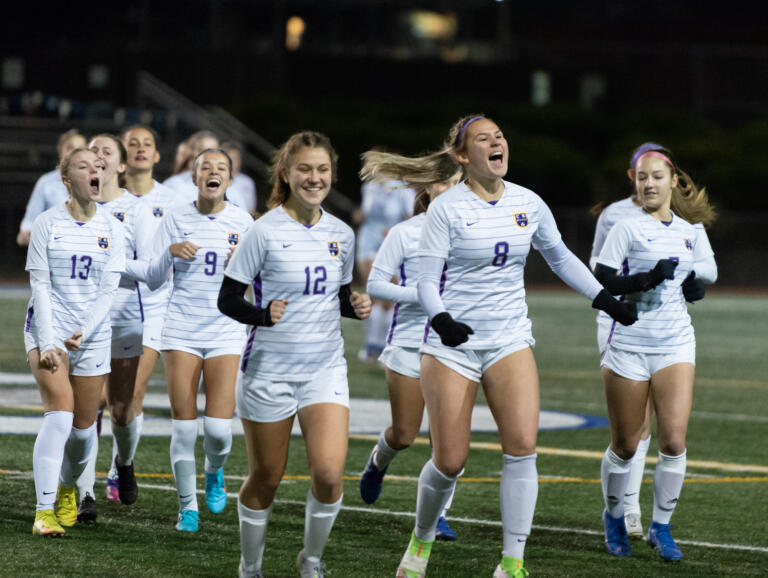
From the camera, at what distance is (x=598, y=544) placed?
23.4 ft

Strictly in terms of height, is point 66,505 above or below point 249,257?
below

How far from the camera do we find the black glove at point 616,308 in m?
6.36

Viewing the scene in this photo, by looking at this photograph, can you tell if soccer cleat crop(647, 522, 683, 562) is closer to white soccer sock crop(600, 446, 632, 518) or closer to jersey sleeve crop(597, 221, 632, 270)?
white soccer sock crop(600, 446, 632, 518)

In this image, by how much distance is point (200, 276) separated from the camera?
733 centimetres

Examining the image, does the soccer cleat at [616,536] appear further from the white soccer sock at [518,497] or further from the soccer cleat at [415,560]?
the soccer cleat at [415,560]

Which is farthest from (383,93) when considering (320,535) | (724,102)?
(320,535)

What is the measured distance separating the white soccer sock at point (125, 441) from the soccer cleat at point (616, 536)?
8.29 ft

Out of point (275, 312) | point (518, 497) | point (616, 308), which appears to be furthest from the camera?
point (616, 308)

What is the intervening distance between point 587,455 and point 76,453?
4301 mm

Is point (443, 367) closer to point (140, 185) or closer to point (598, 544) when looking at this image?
point (598, 544)

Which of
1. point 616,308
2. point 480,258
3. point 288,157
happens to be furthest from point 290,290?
point 616,308

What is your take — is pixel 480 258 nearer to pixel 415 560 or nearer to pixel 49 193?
pixel 415 560

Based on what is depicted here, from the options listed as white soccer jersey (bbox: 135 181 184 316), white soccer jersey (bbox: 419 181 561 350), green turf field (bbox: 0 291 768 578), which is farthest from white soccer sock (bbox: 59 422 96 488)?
white soccer jersey (bbox: 419 181 561 350)

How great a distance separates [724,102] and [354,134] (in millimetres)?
15265
